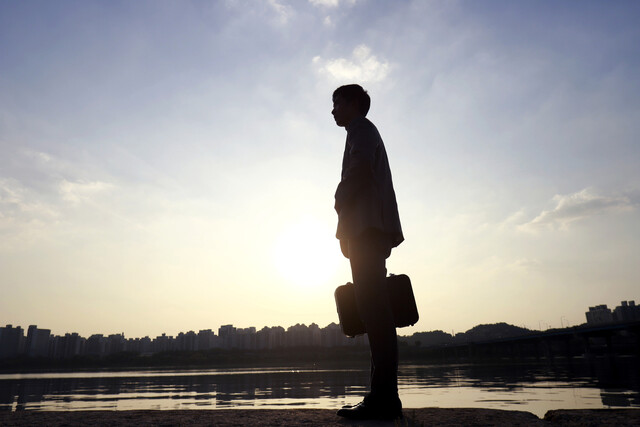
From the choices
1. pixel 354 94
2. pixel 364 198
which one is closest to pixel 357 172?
pixel 364 198

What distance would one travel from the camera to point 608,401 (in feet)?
22.0

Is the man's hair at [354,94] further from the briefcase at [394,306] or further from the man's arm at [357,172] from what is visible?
the briefcase at [394,306]

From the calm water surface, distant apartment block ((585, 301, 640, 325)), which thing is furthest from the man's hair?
distant apartment block ((585, 301, 640, 325))

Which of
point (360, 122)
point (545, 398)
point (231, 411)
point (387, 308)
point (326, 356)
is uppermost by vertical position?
point (360, 122)

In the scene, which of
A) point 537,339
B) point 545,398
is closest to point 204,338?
point 537,339

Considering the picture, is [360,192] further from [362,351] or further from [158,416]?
[362,351]

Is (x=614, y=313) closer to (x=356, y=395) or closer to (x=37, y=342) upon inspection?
(x=356, y=395)

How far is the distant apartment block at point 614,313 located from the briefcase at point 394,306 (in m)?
170

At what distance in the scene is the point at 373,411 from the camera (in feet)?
10.7

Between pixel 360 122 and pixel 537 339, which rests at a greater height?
pixel 360 122

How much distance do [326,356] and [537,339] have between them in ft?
165

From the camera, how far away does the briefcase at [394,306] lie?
3.75m

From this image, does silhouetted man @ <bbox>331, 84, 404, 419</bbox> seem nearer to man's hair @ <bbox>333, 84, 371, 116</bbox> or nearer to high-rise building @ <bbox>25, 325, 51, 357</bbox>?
man's hair @ <bbox>333, 84, 371, 116</bbox>

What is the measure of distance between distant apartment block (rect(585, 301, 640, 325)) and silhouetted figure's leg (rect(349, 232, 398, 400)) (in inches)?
6686
